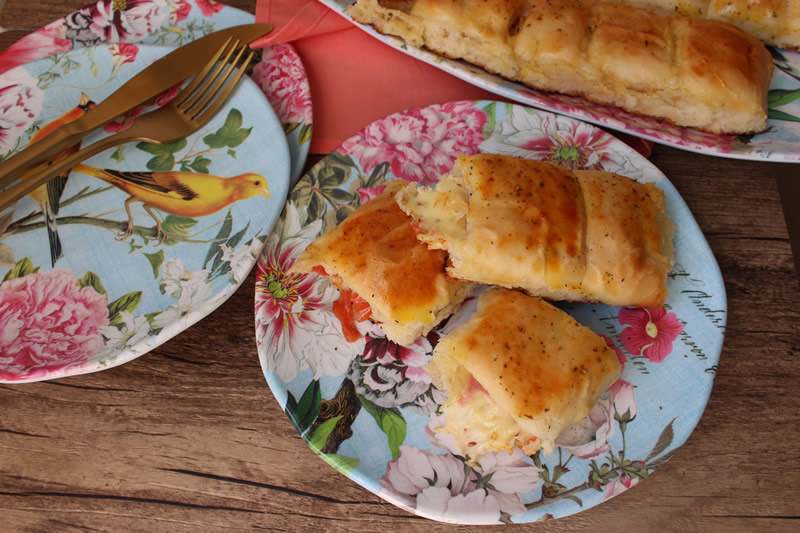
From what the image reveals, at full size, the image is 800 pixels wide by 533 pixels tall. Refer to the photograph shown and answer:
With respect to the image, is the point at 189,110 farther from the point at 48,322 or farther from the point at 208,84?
the point at 48,322

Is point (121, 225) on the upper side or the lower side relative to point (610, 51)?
lower

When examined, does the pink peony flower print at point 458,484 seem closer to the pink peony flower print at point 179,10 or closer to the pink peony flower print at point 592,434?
the pink peony flower print at point 592,434

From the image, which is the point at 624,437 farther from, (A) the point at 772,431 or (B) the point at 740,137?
(B) the point at 740,137

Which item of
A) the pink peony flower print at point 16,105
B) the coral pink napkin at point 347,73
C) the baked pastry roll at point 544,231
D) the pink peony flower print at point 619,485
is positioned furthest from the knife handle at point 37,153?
the pink peony flower print at point 619,485

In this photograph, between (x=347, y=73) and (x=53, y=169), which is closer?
(x=53, y=169)

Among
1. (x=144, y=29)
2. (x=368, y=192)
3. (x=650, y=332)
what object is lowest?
(x=650, y=332)

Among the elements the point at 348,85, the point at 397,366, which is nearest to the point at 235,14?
the point at 348,85

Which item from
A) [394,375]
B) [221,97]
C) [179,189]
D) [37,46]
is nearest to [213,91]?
[221,97]
